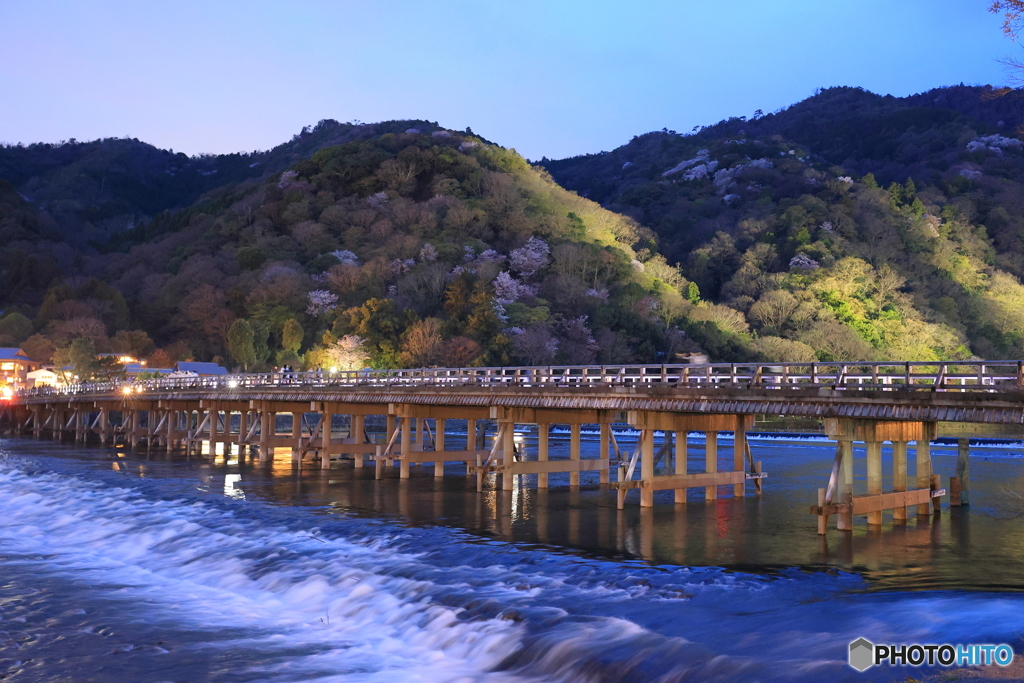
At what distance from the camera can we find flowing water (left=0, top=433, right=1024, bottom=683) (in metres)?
12.3

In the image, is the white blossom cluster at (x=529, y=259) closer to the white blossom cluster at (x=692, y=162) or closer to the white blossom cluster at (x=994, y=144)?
the white blossom cluster at (x=692, y=162)

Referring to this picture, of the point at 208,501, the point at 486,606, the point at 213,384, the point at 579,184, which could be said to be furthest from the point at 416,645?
the point at 579,184

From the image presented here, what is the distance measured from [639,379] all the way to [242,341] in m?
64.4

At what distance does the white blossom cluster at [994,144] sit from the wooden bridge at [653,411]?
101 metres

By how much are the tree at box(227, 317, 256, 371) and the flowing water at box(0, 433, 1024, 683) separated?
183ft

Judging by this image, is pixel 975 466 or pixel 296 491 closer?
pixel 296 491

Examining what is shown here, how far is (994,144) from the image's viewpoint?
126 m

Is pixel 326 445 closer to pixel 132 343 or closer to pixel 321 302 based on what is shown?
pixel 321 302

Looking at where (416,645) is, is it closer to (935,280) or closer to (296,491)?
(296,491)

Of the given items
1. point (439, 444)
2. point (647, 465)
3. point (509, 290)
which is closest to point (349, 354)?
point (509, 290)

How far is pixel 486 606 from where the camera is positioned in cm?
1452

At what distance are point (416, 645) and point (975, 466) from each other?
1332 inches

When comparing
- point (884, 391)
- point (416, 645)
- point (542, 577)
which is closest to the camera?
point (416, 645)

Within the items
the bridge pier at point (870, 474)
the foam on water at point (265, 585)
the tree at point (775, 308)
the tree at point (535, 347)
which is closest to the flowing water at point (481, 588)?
the foam on water at point (265, 585)
